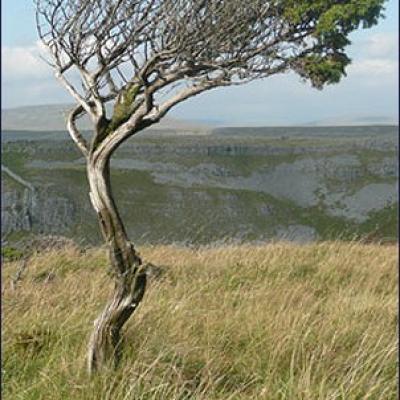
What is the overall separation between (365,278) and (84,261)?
429cm

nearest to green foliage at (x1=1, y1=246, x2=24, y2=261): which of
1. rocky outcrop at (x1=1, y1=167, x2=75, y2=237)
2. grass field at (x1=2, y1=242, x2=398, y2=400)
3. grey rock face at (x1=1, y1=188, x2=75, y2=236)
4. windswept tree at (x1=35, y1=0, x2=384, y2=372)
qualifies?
grass field at (x1=2, y1=242, x2=398, y2=400)

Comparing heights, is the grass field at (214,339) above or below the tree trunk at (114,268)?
below

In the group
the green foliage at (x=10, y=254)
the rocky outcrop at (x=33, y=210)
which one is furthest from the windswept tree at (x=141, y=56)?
the rocky outcrop at (x=33, y=210)

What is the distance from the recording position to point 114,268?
17.6 ft

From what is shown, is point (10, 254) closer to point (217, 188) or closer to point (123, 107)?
point (123, 107)

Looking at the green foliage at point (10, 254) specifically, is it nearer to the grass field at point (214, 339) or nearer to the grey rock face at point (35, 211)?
the grass field at point (214, 339)

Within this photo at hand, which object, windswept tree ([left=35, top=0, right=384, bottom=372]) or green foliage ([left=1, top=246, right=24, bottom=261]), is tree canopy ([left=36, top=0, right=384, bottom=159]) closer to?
windswept tree ([left=35, top=0, right=384, bottom=372])

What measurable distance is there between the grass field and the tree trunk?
181mm

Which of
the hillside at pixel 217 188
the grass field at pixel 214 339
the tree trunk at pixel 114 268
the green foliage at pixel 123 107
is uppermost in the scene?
the green foliage at pixel 123 107

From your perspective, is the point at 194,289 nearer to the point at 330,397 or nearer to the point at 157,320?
the point at 157,320

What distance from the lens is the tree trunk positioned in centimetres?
523

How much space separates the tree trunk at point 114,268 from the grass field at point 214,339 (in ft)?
0.59

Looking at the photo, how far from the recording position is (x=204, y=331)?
6.02 m

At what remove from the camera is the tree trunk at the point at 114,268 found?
5.23 metres
